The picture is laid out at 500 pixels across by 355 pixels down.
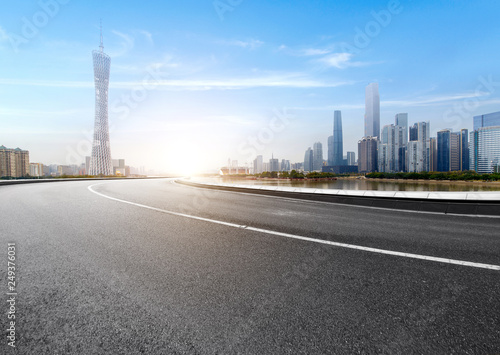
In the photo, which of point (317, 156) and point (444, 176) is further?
point (317, 156)

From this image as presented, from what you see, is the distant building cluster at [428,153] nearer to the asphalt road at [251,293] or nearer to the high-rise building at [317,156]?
the asphalt road at [251,293]

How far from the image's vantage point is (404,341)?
175 cm

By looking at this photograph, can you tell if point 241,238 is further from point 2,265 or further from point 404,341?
point 2,265

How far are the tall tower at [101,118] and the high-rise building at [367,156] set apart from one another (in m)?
88.7

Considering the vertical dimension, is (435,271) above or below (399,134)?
below

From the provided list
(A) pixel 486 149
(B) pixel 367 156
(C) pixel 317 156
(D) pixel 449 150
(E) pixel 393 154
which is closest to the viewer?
(A) pixel 486 149

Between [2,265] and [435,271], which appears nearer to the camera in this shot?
[435,271]

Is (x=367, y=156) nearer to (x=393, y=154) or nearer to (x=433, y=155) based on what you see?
(x=393, y=154)

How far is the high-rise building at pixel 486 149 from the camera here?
5094 centimetres

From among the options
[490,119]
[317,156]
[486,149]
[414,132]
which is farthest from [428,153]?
[317,156]

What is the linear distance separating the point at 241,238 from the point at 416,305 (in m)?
2.82

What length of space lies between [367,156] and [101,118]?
93.8 meters

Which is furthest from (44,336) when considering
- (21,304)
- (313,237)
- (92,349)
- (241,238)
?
(313,237)

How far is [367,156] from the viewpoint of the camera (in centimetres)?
8931
